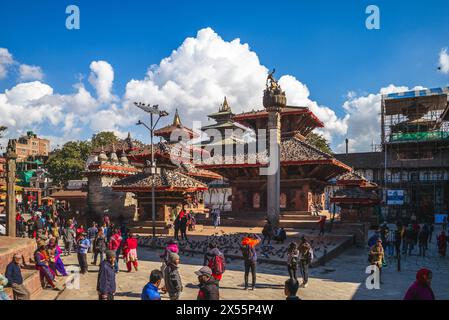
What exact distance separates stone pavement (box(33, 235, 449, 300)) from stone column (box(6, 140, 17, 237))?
283 cm

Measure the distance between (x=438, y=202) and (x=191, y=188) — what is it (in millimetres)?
31454

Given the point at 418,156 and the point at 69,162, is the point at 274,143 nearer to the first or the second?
the point at 418,156

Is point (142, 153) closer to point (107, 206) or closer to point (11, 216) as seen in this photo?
point (107, 206)

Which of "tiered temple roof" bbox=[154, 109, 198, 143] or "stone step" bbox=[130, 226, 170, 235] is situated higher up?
"tiered temple roof" bbox=[154, 109, 198, 143]

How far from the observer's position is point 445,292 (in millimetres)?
11617

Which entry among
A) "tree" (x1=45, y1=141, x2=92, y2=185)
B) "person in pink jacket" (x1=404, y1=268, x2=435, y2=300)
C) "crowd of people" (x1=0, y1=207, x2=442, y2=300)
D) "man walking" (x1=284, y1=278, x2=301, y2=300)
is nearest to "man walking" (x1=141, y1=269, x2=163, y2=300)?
"crowd of people" (x1=0, y1=207, x2=442, y2=300)

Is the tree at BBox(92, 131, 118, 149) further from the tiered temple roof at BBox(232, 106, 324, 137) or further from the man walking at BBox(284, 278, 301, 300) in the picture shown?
the man walking at BBox(284, 278, 301, 300)

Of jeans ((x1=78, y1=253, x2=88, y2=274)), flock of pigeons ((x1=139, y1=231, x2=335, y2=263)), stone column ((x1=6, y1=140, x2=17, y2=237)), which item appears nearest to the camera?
jeans ((x1=78, y1=253, x2=88, y2=274))

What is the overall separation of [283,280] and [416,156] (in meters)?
39.0

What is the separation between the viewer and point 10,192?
1634 cm

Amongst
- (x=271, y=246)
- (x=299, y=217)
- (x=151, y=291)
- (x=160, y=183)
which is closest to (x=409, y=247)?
(x=271, y=246)

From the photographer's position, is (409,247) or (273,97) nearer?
(409,247)

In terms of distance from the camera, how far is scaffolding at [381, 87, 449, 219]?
43.0m
